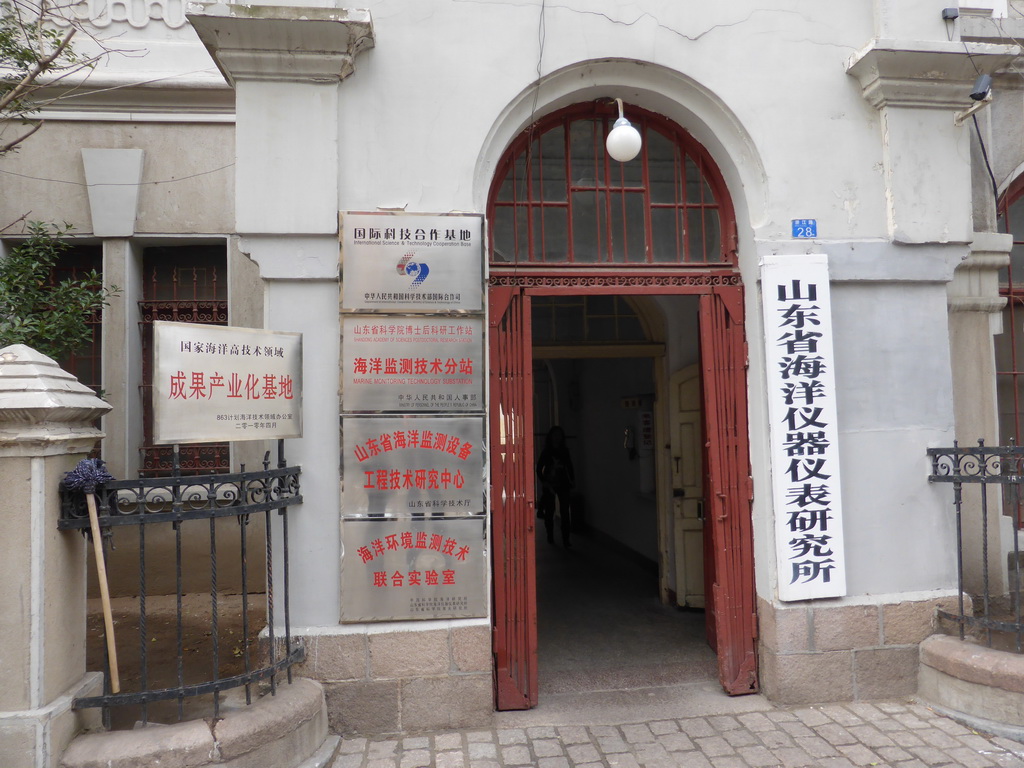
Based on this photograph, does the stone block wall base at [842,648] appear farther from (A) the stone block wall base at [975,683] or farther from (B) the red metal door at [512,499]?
(B) the red metal door at [512,499]

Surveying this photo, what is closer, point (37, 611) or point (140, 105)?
point (37, 611)

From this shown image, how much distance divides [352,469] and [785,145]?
3.89 metres

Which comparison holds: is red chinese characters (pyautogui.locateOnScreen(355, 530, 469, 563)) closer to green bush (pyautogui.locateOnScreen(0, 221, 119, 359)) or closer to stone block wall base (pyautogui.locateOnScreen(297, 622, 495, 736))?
stone block wall base (pyautogui.locateOnScreen(297, 622, 495, 736))

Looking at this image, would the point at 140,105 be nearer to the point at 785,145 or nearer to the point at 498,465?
the point at 498,465

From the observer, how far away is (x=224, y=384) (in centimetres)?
382

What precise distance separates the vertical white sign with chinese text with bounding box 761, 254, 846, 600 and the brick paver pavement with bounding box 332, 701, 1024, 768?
85 centimetres

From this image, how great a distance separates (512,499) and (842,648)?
2582mm

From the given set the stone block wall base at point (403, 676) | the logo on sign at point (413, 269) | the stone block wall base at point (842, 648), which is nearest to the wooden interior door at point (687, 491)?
the stone block wall base at point (842, 648)

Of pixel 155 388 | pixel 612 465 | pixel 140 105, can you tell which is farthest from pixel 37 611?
pixel 612 465

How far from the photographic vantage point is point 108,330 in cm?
689

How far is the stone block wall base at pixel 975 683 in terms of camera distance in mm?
4320

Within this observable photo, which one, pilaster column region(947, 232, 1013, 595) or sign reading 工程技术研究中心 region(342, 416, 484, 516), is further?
pilaster column region(947, 232, 1013, 595)

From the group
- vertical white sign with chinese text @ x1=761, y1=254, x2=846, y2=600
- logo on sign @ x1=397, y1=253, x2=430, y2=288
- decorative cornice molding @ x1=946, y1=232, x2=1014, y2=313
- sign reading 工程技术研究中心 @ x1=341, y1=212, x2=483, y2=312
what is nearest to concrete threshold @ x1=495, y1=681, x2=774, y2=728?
vertical white sign with chinese text @ x1=761, y1=254, x2=846, y2=600

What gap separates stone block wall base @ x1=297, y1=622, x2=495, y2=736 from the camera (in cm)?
438
